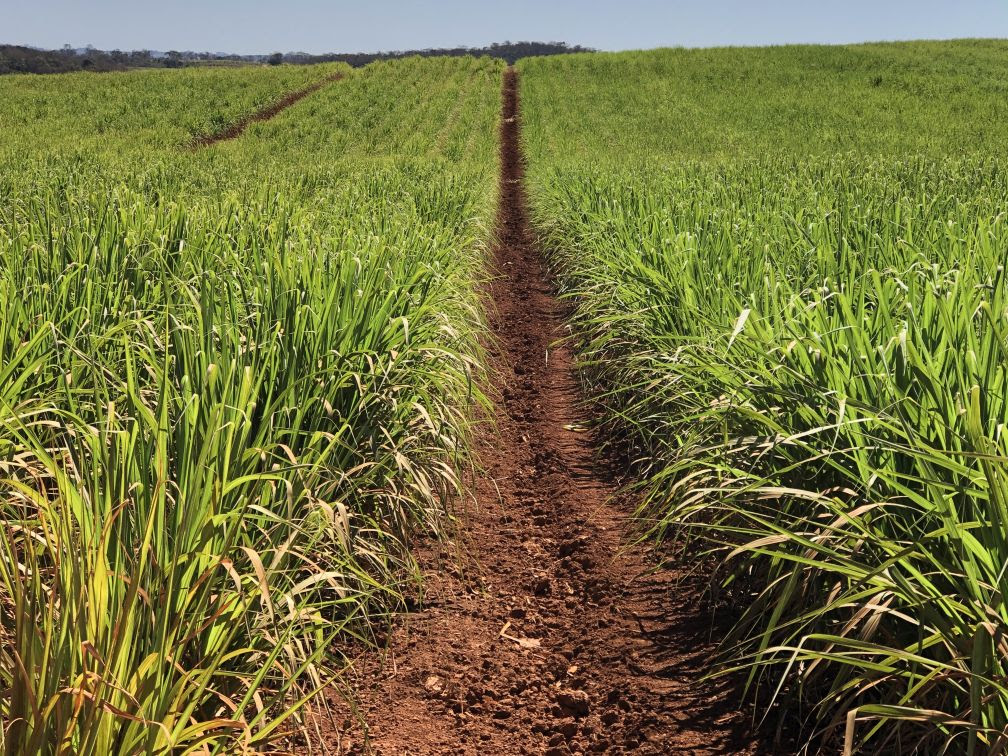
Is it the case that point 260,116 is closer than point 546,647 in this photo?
No

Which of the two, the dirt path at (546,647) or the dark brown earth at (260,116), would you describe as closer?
the dirt path at (546,647)

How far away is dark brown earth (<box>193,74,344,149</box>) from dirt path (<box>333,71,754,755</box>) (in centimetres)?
2325

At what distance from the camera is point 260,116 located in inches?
1210

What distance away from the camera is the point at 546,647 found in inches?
112

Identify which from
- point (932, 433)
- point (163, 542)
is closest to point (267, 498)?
A: point (163, 542)

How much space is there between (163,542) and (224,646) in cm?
28

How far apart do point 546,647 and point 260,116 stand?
31400mm

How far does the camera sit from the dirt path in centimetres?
235

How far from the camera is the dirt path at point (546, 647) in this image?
7.72ft

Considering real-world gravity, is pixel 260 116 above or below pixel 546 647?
above

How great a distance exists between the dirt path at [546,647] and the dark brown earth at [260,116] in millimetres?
23246

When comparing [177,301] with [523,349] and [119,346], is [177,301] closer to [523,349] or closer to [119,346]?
[119,346]

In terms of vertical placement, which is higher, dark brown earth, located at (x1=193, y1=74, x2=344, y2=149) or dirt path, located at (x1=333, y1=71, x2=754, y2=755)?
dark brown earth, located at (x1=193, y1=74, x2=344, y2=149)

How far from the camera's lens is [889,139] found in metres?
19.2
